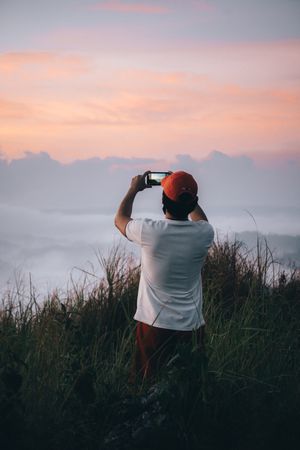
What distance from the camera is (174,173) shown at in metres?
4.59

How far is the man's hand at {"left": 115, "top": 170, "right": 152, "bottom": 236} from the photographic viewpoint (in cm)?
462

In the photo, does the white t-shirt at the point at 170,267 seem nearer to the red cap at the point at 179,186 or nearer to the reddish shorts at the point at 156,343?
the reddish shorts at the point at 156,343

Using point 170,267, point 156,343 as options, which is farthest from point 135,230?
point 156,343

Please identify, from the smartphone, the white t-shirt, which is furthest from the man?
the smartphone

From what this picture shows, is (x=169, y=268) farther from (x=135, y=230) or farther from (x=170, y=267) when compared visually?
(x=135, y=230)

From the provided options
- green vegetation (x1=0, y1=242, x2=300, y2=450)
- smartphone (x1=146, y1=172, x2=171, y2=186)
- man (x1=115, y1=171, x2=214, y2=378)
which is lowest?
green vegetation (x1=0, y1=242, x2=300, y2=450)

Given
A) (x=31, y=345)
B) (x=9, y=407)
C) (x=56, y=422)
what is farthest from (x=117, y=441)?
(x=31, y=345)

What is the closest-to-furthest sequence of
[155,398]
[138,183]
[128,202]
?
[155,398] → [128,202] → [138,183]

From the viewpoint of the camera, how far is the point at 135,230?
444 cm

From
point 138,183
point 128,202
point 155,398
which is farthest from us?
point 138,183

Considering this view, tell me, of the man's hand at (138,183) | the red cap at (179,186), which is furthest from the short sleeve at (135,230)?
the man's hand at (138,183)

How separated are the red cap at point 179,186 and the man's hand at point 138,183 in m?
0.32

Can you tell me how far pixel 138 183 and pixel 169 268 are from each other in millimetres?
742

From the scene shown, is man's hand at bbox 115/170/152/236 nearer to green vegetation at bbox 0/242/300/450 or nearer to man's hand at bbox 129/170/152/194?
man's hand at bbox 129/170/152/194
